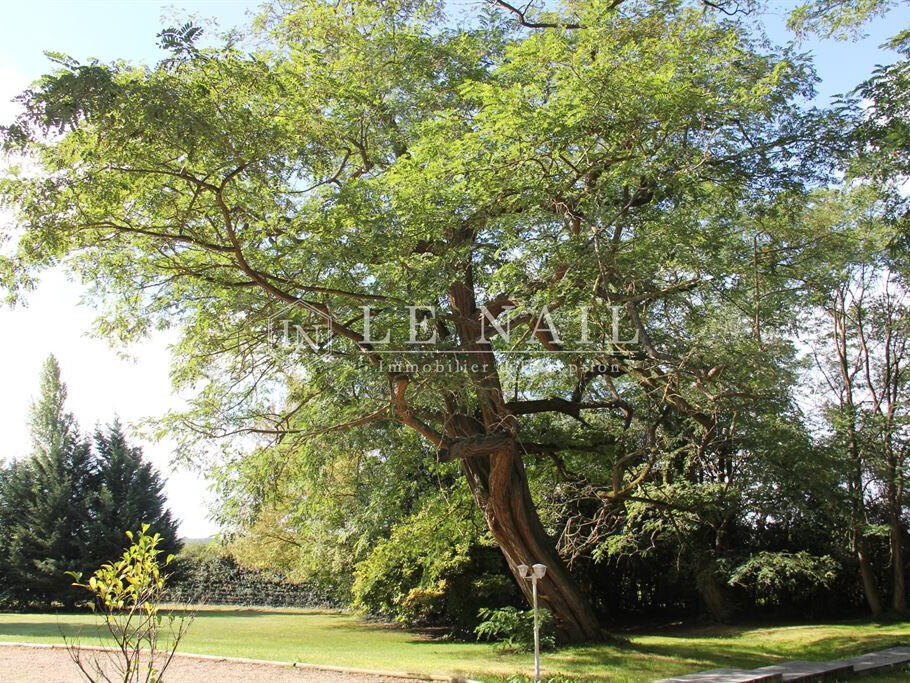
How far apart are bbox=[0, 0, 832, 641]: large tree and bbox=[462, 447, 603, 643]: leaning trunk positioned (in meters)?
Answer: 0.05

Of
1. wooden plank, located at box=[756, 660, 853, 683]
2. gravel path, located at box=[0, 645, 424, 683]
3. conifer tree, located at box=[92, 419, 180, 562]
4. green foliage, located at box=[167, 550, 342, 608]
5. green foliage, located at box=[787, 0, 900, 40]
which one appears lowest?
green foliage, located at box=[167, 550, 342, 608]

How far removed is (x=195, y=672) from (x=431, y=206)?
6063 millimetres

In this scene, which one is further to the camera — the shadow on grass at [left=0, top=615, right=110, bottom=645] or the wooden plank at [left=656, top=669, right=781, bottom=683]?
the shadow on grass at [left=0, top=615, right=110, bottom=645]

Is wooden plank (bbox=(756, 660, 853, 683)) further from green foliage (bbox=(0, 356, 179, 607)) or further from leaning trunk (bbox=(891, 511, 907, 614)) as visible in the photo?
green foliage (bbox=(0, 356, 179, 607))

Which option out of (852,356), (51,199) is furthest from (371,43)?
(852,356)

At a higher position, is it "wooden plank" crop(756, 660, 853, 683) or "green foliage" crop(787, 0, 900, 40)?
"green foliage" crop(787, 0, 900, 40)

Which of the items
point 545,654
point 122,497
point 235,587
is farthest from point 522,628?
point 235,587

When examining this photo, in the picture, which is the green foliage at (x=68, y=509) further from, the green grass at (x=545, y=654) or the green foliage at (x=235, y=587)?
the green grass at (x=545, y=654)

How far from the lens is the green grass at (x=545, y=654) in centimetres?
927

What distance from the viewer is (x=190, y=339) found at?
1041 cm

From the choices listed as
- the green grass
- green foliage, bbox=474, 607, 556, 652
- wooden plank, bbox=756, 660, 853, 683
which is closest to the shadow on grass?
the green grass

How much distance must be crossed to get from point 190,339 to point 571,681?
6724mm

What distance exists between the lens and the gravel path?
26.2 ft

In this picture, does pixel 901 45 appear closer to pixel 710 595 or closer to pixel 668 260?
pixel 668 260
